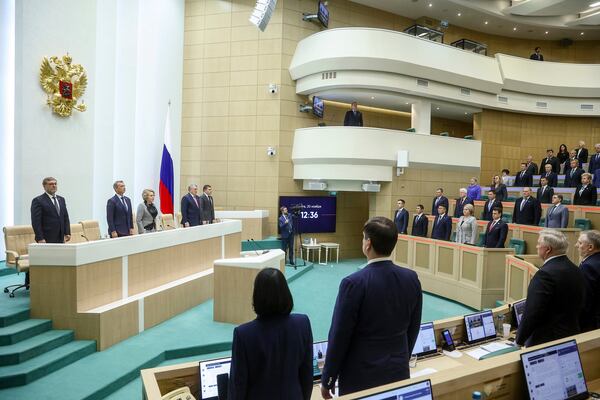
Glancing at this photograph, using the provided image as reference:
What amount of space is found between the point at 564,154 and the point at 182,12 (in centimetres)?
1137

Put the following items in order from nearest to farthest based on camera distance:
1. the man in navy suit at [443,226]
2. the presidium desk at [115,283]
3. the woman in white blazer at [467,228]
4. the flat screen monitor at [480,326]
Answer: the flat screen monitor at [480,326], the presidium desk at [115,283], the woman in white blazer at [467,228], the man in navy suit at [443,226]

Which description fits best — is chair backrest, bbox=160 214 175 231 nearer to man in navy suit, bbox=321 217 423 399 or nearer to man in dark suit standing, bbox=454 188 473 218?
man in dark suit standing, bbox=454 188 473 218

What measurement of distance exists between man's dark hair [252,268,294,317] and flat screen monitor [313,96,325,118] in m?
9.98

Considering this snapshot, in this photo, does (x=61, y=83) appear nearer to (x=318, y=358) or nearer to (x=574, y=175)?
(x=318, y=358)

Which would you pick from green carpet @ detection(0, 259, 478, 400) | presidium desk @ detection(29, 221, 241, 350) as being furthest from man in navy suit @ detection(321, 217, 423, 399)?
presidium desk @ detection(29, 221, 241, 350)

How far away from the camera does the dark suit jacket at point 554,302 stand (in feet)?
7.75

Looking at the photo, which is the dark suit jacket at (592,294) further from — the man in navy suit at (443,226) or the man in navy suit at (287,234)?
the man in navy suit at (287,234)

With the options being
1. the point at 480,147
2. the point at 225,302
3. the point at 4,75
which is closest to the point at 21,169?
the point at 4,75

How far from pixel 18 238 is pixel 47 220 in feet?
3.08

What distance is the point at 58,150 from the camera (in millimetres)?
7504

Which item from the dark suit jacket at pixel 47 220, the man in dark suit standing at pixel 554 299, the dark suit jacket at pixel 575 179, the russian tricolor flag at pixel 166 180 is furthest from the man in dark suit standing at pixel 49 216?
the dark suit jacket at pixel 575 179

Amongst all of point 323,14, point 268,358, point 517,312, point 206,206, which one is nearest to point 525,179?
point 323,14

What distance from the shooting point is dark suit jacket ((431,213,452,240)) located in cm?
827

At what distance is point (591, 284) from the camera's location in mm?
2764
